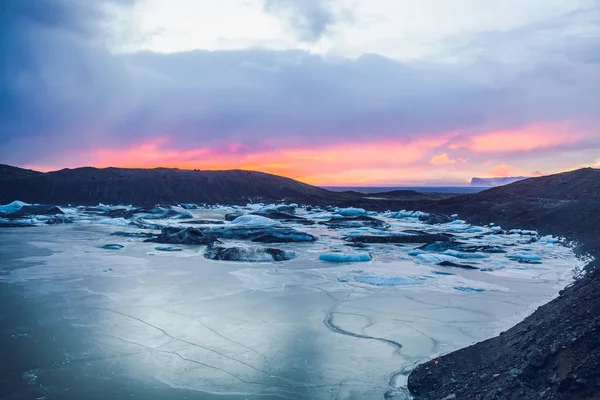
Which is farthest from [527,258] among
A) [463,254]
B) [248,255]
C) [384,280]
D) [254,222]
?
[254,222]

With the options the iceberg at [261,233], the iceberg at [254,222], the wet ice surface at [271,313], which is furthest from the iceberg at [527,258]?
the iceberg at [254,222]

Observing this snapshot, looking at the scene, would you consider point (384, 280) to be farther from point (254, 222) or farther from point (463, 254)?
point (254, 222)

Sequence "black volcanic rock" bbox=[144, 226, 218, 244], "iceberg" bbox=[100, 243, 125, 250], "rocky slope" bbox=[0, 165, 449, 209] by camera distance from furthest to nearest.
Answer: "rocky slope" bbox=[0, 165, 449, 209], "black volcanic rock" bbox=[144, 226, 218, 244], "iceberg" bbox=[100, 243, 125, 250]

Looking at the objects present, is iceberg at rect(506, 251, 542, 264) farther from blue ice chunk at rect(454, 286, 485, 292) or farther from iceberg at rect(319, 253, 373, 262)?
blue ice chunk at rect(454, 286, 485, 292)

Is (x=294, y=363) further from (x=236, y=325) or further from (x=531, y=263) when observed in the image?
(x=531, y=263)

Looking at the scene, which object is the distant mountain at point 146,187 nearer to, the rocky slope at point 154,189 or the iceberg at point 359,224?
the rocky slope at point 154,189

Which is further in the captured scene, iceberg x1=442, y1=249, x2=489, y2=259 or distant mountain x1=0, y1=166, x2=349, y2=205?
distant mountain x1=0, y1=166, x2=349, y2=205

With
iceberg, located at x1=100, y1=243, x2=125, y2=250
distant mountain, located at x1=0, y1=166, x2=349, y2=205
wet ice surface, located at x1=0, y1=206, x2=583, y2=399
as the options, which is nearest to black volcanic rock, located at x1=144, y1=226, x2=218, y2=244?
iceberg, located at x1=100, y1=243, x2=125, y2=250
